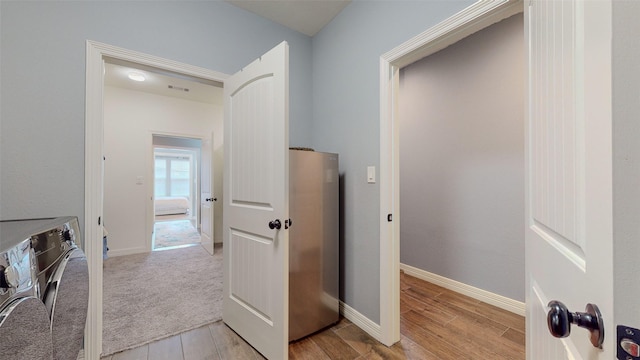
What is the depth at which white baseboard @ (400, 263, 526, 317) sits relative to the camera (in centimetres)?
203

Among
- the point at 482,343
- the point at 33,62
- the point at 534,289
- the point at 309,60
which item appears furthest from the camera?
the point at 309,60

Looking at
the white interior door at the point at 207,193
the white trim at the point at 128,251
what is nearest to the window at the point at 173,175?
the white interior door at the point at 207,193

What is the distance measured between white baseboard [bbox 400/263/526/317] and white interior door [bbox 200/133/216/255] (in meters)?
3.20

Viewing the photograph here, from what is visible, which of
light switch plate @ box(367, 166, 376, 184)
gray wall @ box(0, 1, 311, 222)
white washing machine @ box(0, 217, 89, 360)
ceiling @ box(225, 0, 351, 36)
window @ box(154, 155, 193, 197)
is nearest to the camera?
white washing machine @ box(0, 217, 89, 360)

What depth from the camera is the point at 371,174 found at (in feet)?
5.92

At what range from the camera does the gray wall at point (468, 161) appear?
2.07m

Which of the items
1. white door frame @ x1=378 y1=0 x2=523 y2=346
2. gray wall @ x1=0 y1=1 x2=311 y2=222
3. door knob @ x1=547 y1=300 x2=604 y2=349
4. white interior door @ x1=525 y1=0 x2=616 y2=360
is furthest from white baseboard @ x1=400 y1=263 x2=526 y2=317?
gray wall @ x1=0 y1=1 x2=311 y2=222

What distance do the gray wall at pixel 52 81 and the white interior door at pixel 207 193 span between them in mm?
2697

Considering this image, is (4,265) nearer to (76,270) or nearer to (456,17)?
(76,270)

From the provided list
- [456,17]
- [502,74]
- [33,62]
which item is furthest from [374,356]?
[33,62]

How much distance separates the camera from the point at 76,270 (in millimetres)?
1005

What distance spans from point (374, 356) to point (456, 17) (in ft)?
6.95
